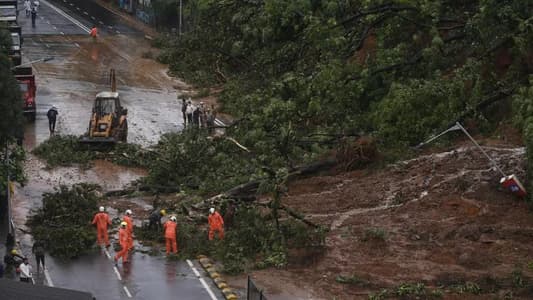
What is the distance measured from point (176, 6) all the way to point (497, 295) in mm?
45569

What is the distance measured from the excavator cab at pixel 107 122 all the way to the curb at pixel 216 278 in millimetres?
13975

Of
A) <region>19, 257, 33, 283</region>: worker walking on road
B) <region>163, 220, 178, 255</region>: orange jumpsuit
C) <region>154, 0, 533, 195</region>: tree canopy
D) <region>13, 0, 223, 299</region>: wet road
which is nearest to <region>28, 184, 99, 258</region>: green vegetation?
<region>13, 0, 223, 299</region>: wet road

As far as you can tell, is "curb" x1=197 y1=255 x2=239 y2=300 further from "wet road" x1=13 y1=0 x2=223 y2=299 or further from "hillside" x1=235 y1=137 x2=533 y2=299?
"hillside" x1=235 y1=137 x2=533 y2=299

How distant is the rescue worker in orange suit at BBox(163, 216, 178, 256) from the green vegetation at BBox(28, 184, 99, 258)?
1963 mm

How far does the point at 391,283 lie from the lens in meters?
24.8

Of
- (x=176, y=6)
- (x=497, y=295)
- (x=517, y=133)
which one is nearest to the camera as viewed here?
(x=497, y=295)

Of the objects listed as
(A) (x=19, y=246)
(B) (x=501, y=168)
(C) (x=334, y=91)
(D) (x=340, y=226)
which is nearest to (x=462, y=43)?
(C) (x=334, y=91)

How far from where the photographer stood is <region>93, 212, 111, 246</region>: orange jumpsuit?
28.5 metres

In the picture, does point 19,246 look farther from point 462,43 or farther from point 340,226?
point 462,43

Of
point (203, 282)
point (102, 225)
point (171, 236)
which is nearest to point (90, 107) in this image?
point (102, 225)

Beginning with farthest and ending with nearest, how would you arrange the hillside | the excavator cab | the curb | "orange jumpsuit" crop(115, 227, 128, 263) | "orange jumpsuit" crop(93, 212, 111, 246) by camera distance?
the excavator cab → "orange jumpsuit" crop(93, 212, 111, 246) → "orange jumpsuit" crop(115, 227, 128, 263) → the curb → the hillside

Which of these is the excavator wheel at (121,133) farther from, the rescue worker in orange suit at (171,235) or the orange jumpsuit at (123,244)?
the orange jumpsuit at (123,244)

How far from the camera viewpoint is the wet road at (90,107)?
2628 cm

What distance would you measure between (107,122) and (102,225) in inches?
532
